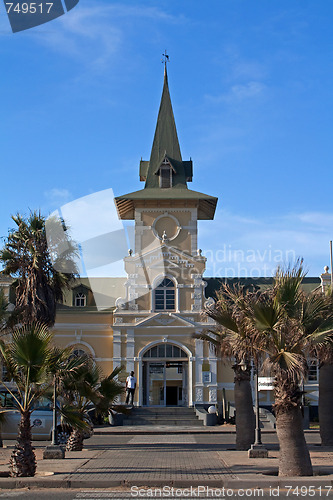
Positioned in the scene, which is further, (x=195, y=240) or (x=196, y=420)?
(x=195, y=240)

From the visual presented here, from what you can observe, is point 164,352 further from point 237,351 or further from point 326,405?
point 237,351

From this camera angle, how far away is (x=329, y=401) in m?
18.5

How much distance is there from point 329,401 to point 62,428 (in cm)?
808

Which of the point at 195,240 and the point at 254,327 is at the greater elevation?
the point at 195,240

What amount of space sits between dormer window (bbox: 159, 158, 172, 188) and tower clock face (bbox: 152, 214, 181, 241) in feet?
7.31

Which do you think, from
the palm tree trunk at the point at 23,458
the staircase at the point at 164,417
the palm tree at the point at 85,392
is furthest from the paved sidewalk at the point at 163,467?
the staircase at the point at 164,417

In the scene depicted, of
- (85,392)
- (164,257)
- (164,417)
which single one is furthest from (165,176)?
(85,392)

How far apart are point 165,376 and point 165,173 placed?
12.2 metres

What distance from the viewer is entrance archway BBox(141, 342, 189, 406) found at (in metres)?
34.5

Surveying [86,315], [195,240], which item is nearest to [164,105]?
[195,240]

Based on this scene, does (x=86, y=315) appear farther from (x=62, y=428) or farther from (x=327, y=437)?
(x=327, y=437)

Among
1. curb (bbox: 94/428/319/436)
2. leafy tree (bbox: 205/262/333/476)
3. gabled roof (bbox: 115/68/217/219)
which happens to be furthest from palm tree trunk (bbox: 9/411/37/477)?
gabled roof (bbox: 115/68/217/219)

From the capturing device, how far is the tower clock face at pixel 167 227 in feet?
120

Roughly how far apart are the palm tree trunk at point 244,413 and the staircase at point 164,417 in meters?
12.8
